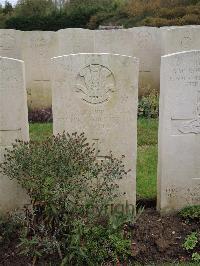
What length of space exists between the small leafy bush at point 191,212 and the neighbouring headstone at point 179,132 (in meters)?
0.11

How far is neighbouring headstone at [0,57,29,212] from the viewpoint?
4.84 metres

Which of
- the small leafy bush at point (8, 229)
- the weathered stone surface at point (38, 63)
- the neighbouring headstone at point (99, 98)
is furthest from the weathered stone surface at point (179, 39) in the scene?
the small leafy bush at point (8, 229)

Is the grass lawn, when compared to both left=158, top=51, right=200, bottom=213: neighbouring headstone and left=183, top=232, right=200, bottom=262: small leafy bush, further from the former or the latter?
left=183, top=232, right=200, bottom=262: small leafy bush

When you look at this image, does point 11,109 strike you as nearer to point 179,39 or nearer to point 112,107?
point 112,107

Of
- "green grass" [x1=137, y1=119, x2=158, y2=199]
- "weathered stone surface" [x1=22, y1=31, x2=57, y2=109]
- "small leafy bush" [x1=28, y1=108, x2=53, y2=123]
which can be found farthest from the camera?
"weathered stone surface" [x1=22, y1=31, x2=57, y2=109]

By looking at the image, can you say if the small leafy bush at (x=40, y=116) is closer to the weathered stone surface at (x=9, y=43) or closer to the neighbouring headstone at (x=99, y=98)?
the weathered stone surface at (x=9, y=43)

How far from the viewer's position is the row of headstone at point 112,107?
496cm

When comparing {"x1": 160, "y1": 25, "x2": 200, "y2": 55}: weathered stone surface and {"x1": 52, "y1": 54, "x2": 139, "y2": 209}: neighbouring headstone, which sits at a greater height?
{"x1": 160, "y1": 25, "x2": 200, "y2": 55}: weathered stone surface

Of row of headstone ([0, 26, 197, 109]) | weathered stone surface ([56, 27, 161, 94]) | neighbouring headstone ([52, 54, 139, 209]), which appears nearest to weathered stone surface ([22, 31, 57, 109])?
row of headstone ([0, 26, 197, 109])

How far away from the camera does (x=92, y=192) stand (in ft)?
15.6

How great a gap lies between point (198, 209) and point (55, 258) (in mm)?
1814

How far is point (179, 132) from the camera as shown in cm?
526

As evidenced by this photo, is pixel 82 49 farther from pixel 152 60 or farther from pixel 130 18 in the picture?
pixel 130 18

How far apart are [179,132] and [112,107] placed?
0.83 m
